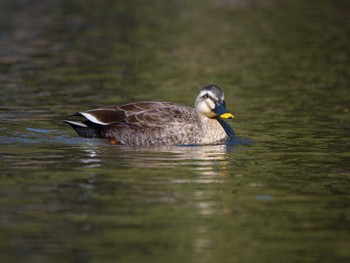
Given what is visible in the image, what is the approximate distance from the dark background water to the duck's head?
608 millimetres

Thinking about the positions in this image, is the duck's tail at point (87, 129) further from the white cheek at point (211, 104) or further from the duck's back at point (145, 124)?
the white cheek at point (211, 104)

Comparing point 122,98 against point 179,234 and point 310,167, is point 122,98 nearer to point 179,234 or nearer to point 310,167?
point 310,167

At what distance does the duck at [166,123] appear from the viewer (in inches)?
635

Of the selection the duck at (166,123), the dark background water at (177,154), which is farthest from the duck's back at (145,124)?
the dark background water at (177,154)

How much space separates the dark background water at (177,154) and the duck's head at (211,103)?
61 centimetres

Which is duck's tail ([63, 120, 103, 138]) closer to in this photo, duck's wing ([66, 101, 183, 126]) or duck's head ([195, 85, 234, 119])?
duck's wing ([66, 101, 183, 126])

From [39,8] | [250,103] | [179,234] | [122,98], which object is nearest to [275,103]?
[250,103]

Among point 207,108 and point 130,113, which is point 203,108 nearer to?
point 207,108

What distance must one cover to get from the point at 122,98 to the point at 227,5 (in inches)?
775

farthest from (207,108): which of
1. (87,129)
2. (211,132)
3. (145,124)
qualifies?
(87,129)

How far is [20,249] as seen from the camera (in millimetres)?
9859

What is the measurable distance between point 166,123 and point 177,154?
101 centimetres

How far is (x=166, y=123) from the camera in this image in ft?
53.0

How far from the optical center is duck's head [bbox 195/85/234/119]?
16.1 metres
